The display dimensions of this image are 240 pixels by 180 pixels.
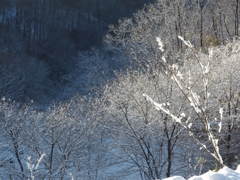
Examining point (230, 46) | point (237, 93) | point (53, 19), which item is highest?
point (53, 19)

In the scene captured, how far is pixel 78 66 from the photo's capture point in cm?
2948

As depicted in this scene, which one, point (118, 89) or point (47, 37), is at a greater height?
point (47, 37)

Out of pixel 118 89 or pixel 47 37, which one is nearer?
pixel 118 89

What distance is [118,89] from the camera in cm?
1345

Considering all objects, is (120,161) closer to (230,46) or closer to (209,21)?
(230,46)

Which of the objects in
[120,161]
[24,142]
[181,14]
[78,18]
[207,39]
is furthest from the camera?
[78,18]

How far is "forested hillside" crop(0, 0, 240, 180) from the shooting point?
1123cm

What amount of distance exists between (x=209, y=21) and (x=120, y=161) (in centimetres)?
1332

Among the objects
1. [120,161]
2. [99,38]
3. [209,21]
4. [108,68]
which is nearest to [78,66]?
[108,68]

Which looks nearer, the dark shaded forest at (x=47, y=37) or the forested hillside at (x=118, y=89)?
the forested hillside at (x=118, y=89)

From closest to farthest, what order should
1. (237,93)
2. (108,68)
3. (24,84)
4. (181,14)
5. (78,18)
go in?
(237,93) < (181,14) < (24,84) < (108,68) < (78,18)

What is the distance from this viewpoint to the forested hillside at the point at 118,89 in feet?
36.8

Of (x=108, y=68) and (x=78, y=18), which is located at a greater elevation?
(x=78, y=18)

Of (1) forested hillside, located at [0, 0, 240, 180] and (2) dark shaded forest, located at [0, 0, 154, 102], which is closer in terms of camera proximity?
(1) forested hillside, located at [0, 0, 240, 180]
